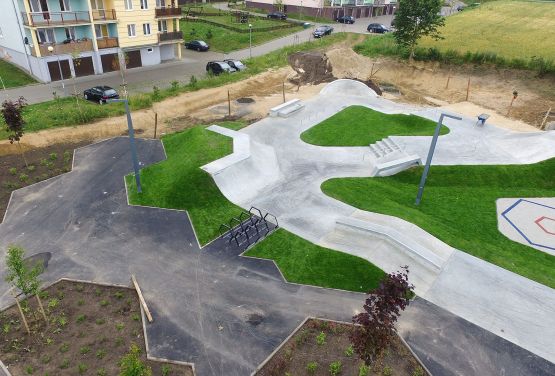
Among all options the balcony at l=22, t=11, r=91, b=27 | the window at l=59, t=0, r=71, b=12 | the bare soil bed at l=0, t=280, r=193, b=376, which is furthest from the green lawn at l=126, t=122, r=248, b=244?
the window at l=59, t=0, r=71, b=12

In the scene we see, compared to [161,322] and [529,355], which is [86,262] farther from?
[529,355]

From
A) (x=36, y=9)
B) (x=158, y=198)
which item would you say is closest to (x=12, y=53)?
(x=36, y=9)

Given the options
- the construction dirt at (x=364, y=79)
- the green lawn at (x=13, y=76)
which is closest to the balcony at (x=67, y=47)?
the green lawn at (x=13, y=76)

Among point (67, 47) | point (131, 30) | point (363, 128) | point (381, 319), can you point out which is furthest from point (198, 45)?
point (381, 319)

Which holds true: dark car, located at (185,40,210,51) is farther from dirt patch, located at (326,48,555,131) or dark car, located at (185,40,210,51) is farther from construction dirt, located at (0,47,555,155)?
dirt patch, located at (326,48,555,131)

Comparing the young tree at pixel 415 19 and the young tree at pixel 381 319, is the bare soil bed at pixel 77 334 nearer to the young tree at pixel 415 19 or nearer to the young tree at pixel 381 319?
the young tree at pixel 381 319

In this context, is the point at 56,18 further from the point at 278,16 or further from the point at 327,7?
the point at 327,7

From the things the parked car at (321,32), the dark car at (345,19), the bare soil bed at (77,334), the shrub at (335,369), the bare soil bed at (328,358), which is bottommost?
the bare soil bed at (77,334)

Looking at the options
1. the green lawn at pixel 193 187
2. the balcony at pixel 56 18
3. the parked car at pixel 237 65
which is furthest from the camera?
the parked car at pixel 237 65
